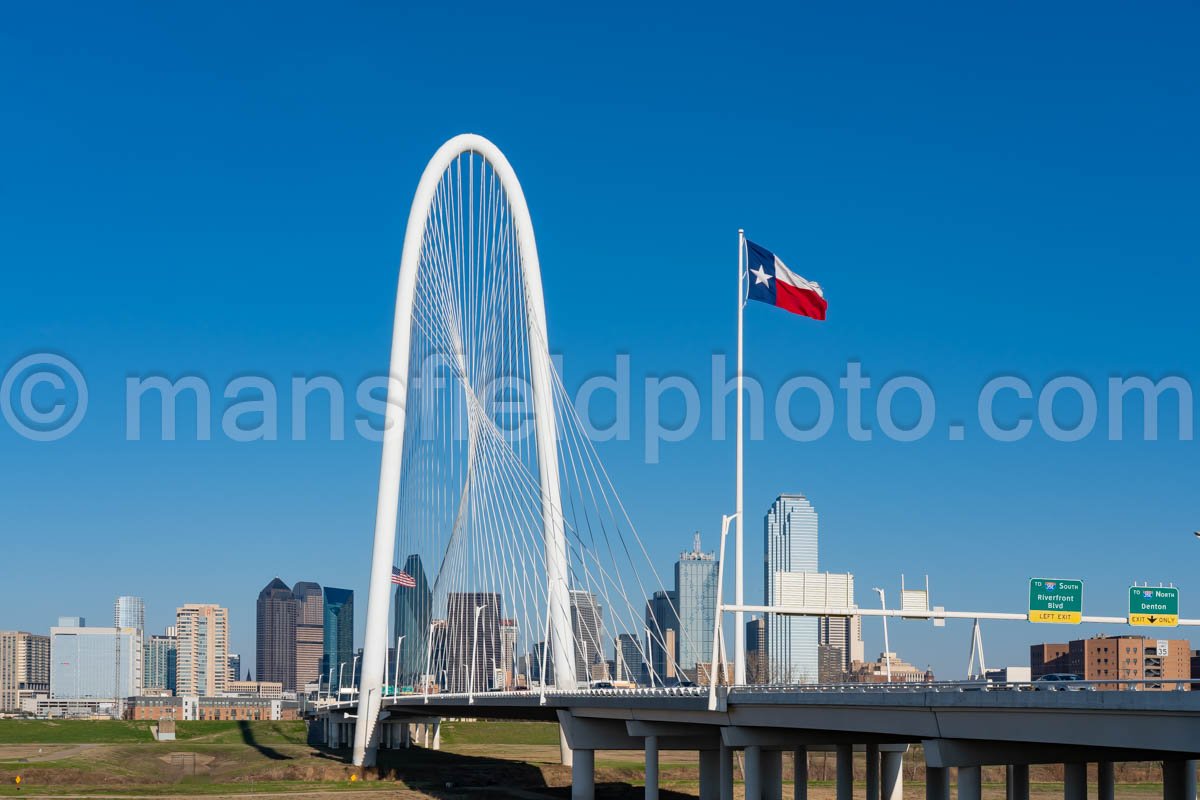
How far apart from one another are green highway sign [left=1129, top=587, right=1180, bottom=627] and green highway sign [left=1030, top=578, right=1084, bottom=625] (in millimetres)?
1645

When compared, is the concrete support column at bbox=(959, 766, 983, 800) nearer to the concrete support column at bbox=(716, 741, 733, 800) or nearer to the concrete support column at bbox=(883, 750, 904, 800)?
the concrete support column at bbox=(716, 741, 733, 800)

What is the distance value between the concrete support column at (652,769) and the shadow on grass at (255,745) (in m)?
52.1

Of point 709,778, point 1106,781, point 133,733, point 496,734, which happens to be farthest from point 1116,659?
point 133,733

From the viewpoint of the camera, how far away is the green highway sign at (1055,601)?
50469 millimetres

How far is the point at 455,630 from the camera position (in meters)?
99.5

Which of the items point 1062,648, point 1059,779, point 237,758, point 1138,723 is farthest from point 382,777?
point 1062,648

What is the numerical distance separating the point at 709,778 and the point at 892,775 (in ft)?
26.5

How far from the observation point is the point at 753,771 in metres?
A: 50.5

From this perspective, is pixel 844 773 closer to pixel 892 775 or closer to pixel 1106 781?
pixel 892 775

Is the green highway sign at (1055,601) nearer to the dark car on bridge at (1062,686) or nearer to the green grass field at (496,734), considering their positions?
the dark car on bridge at (1062,686)

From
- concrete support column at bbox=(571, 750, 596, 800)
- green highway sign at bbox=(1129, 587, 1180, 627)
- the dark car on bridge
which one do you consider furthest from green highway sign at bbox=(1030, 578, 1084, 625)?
concrete support column at bbox=(571, 750, 596, 800)

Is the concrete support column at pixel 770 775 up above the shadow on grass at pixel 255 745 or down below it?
above

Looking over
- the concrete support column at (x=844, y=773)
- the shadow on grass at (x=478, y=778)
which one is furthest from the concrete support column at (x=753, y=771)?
the shadow on grass at (x=478, y=778)

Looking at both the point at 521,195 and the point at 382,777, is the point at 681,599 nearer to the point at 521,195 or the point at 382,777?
the point at 382,777
